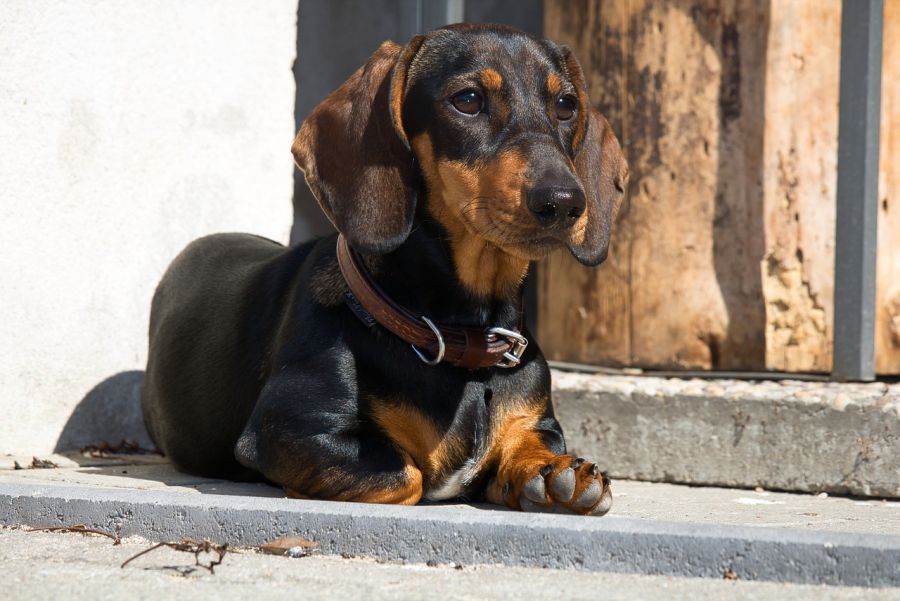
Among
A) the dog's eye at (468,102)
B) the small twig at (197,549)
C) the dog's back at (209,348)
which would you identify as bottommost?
the small twig at (197,549)

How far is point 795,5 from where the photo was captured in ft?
15.8

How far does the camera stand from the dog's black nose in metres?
3.23

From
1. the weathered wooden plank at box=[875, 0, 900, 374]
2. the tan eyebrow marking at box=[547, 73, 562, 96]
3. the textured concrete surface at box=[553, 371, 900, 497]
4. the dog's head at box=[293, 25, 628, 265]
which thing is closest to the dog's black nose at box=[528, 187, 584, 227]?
the dog's head at box=[293, 25, 628, 265]

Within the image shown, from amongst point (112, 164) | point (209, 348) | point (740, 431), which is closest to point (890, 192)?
point (740, 431)

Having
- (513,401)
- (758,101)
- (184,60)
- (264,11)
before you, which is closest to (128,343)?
(184,60)

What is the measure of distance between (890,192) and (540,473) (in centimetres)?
222

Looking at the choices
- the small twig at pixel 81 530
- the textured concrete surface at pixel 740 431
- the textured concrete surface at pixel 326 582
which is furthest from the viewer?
the textured concrete surface at pixel 740 431

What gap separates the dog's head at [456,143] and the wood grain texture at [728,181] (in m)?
1.27

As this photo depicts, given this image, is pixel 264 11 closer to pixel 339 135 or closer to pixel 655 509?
pixel 339 135

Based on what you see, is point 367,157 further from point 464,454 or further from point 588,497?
point 588,497

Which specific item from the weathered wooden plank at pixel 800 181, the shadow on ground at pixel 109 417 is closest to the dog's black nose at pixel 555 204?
the weathered wooden plank at pixel 800 181

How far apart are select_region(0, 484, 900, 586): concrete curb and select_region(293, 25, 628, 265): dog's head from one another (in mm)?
852

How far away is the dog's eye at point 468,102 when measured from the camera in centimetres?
355

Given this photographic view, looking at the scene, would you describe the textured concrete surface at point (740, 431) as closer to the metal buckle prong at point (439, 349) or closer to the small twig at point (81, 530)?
the metal buckle prong at point (439, 349)
